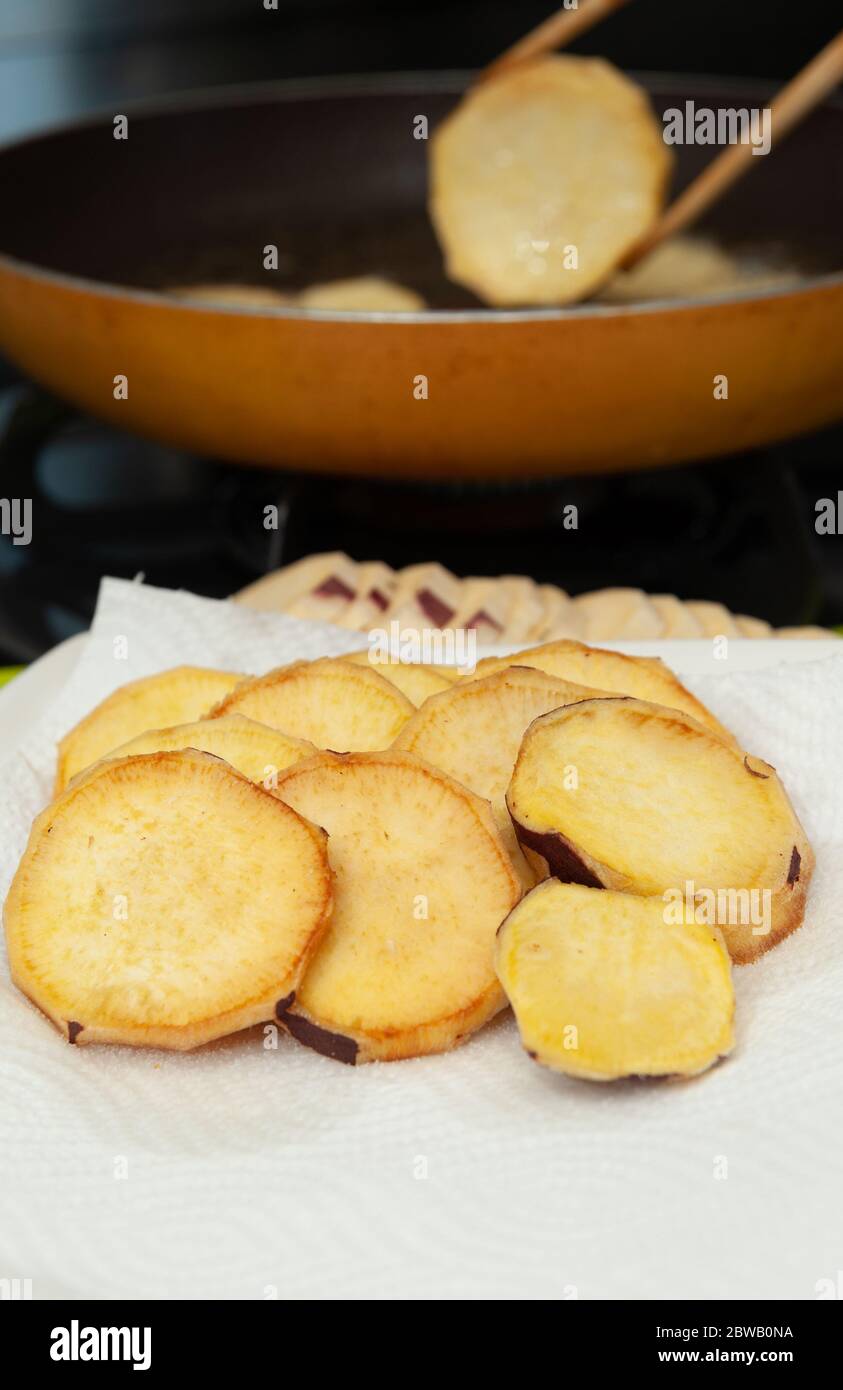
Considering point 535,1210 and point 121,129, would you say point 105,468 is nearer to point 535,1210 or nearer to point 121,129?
point 121,129

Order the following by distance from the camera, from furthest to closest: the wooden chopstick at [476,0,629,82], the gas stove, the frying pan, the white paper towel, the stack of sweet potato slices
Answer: the wooden chopstick at [476,0,629,82], the gas stove, the frying pan, the stack of sweet potato slices, the white paper towel

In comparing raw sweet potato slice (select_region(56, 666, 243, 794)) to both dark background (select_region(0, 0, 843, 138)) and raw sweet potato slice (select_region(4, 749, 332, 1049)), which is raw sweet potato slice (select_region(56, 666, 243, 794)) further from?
dark background (select_region(0, 0, 843, 138))

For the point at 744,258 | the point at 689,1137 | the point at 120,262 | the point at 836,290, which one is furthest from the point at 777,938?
the point at 120,262

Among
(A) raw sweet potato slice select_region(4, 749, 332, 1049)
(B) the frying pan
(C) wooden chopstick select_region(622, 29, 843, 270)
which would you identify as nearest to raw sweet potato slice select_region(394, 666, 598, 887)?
(A) raw sweet potato slice select_region(4, 749, 332, 1049)

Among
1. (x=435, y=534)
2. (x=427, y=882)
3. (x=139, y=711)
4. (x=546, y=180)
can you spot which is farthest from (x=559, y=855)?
(x=546, y=180)
